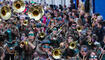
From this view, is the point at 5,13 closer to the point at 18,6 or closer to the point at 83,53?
the point at 18,6

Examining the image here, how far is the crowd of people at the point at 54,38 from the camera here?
289 inches

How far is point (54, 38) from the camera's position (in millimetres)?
8656

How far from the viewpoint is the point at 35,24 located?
33.9ft

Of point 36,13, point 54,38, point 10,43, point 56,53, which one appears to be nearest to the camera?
point 56,53

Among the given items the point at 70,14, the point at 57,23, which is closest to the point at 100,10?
the point at 70,14

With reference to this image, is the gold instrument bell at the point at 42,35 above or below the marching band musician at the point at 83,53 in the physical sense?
above

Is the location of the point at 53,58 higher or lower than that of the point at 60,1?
higher

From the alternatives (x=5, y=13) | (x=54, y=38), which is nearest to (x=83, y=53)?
(x=54, y=38)

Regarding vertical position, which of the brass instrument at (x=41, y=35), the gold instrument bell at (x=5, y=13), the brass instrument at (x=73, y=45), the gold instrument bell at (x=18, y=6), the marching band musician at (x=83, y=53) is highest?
the gold instrument bell at (x=5, y=13)

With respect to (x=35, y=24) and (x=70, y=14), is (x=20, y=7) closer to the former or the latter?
(x=35, y=24)

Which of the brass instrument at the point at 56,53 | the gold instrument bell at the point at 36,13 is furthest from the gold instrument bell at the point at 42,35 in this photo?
the brass instrument at the point at 56,53

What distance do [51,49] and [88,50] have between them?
107 cm

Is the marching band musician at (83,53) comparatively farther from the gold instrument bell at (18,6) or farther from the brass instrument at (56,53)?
the gold instrument bell at (18,6)

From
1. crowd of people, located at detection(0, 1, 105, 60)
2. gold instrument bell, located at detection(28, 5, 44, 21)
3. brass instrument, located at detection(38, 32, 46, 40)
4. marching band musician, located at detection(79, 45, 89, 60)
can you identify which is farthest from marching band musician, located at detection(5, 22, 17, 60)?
marching band musician, located at detection(79, 45, 89, 60)
